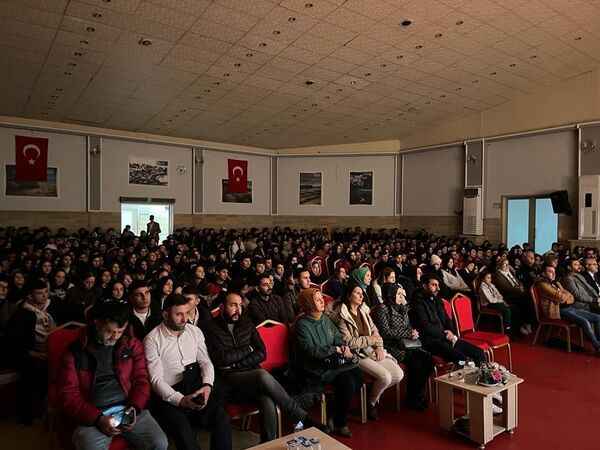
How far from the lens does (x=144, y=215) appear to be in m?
17.6

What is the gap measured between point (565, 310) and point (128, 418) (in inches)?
238

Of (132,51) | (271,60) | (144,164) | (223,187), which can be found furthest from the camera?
(223,187)

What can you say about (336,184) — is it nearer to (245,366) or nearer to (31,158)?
(31,158)

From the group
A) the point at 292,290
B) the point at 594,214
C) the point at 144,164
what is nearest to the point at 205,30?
the point at 292,290

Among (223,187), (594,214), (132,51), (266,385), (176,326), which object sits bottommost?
(266,385)

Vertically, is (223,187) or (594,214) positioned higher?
(223,187)

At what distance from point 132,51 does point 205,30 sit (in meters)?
1.82

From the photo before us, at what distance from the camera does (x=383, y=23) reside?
9000 mm

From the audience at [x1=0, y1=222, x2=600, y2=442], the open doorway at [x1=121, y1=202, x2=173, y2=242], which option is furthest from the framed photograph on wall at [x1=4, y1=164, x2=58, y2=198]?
the audience at [x1=0, y1=222, x2=600, y2=442]

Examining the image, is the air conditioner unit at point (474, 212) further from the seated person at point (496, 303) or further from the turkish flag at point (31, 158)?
the turkish flag at point (31, 158)

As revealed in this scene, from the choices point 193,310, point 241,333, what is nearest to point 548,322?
point 241,333

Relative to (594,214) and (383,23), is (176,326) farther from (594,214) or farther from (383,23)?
(594,214)

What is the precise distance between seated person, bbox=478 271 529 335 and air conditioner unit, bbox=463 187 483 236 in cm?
965

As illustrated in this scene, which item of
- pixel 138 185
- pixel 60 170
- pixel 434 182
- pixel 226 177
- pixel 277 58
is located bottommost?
pixel 138 185
